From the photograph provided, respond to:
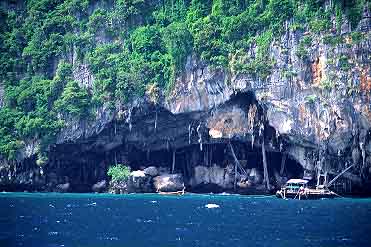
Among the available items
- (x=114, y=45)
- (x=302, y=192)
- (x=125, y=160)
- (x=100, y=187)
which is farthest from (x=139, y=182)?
(x=302, y=192)

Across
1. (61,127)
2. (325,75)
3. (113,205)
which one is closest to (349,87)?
(325,75)

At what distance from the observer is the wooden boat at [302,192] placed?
71.1 meters

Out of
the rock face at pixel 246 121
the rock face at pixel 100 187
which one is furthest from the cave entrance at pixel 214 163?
the rock face at pixel 100 187

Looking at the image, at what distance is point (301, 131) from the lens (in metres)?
71.4

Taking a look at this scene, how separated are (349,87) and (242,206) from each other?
611 inches

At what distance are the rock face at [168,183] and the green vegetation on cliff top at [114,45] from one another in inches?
325

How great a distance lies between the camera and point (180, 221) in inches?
2055

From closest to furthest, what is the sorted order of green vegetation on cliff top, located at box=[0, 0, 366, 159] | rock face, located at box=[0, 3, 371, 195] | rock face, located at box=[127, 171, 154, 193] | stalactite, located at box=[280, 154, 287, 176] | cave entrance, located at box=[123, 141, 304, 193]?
rock face, located at box=[0, 3, 371, 195], green vegetation on cliff top, located at box=[0, 0, 366, 159], stalactite, located at box=[280, 154, 287, 176], cave entrance, located at box=[123, 141, 304, 193], rock face, located at box=[127, 171, 154, 193]

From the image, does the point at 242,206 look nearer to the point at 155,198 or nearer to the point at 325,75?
the point at 155,198

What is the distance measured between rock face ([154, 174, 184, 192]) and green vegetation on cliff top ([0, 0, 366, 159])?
325 inches

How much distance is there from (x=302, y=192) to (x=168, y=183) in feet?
44.6

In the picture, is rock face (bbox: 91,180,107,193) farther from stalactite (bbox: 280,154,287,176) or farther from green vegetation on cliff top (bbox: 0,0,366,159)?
stalactite (bbox: 280,154,287,176)

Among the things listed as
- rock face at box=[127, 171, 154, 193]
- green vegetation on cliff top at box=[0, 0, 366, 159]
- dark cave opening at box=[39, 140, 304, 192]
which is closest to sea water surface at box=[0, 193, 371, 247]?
rock face at box=[127, 171, 154, 193]

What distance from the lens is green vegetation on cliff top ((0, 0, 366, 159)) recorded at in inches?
2948
